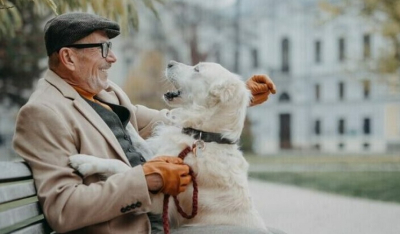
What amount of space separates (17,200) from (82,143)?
350 mm

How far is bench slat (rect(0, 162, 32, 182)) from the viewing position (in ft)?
8.68

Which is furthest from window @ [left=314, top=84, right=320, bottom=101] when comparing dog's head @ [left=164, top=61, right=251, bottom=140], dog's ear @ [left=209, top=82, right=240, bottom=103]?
dog's ear @ [left=209, top=82, right=240, bottom=103]

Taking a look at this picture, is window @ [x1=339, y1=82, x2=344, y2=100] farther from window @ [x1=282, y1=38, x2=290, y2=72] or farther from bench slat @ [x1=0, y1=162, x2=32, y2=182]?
bench slat @ [x1=0, y1=162, x2=32, y2=182]

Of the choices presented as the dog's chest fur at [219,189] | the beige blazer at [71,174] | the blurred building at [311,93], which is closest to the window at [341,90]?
the blurred building at [311,93]

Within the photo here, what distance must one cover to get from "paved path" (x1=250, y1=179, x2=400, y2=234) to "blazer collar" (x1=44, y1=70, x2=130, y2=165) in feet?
22.9

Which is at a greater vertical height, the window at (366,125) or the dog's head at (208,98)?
the dog's head at (208,98)

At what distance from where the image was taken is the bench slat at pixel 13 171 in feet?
8.68

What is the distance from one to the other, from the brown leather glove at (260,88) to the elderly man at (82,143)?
2.54 feet

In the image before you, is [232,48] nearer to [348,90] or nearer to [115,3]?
[348,90]

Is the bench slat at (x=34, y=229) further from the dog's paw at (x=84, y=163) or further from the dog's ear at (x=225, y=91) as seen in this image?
the dog's ear at (x=225, y=91)

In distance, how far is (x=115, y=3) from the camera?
5.31 m

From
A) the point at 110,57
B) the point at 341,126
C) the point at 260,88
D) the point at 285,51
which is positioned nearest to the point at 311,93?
the point at 285,51

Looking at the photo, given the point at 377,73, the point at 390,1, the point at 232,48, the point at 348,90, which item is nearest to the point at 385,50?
the point at 377,73

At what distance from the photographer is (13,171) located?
269 cm
